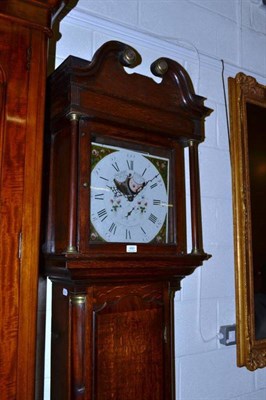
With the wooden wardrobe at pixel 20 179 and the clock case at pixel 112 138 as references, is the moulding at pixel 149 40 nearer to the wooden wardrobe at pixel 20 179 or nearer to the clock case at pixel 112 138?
the clock case at pixel 112 138

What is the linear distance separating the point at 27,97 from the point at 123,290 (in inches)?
24.3

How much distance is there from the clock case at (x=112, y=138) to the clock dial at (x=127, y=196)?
0.03 metres

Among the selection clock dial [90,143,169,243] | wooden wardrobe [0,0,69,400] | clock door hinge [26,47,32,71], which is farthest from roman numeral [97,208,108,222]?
clock door hinge [26,47,32,71]

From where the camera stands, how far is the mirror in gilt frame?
5.08ft

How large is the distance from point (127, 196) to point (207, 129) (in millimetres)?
610

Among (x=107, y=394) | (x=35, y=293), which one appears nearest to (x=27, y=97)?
(x=35, y=293)

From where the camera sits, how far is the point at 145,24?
1.49 metres

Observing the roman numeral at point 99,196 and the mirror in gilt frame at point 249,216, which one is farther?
the mirror in gilt frame at point 249,216

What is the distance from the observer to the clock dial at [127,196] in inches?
44.0

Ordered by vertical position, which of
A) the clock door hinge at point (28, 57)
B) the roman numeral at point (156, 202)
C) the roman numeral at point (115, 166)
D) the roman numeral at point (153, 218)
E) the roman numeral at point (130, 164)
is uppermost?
the clock door hinge at point (28, 57)

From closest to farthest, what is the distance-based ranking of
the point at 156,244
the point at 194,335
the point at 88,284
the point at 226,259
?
the point at 88,284
the point at 156,244
the point at 194,335
the point at 226,259

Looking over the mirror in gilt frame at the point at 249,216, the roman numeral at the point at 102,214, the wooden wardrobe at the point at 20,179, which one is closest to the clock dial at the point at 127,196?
the roman numeral at the point at 102,214

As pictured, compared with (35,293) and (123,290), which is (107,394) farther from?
(35,293)

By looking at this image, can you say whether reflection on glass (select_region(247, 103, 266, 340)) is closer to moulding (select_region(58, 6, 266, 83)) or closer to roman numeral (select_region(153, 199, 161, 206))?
moulding (select_region(58, 6, 266, 83))
